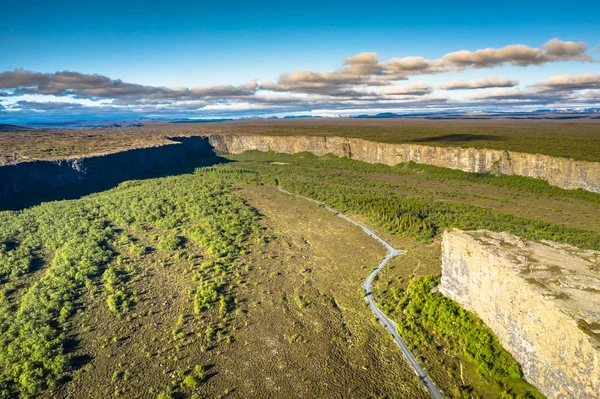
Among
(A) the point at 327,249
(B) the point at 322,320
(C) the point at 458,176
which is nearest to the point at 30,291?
(B) the point at 322,320

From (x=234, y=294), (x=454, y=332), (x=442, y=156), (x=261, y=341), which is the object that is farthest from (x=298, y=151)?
(x=454, y=332)

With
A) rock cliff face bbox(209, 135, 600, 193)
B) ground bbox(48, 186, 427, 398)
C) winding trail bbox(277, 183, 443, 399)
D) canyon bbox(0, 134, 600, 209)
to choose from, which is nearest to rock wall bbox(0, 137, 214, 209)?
canyon bbox(0, 134, 600, 209)

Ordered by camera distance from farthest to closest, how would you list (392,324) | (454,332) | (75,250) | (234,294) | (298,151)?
(298,151) < (75,250) < (234,294) < (392,324) < (454,332)

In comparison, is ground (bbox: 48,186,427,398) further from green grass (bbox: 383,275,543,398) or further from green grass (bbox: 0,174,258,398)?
green grass (bbox: 383,275,543,398)

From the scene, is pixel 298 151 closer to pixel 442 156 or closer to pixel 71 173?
pixel 442 156

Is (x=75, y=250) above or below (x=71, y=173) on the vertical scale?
below

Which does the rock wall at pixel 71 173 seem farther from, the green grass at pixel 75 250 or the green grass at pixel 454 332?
the green grass at pixel 454 332

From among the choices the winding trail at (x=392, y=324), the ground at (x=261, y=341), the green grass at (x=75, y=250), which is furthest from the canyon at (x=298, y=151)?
the winding trail at (x=392, y=324)
